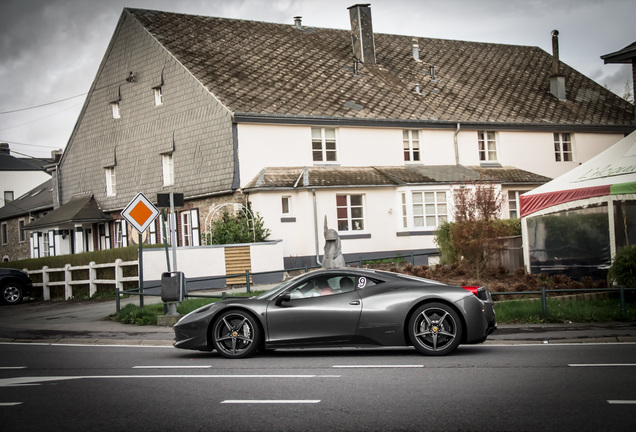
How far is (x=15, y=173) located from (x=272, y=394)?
217 ft

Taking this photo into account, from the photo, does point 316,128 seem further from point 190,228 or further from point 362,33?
point 362,33

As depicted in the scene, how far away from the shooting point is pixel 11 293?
92.0ft

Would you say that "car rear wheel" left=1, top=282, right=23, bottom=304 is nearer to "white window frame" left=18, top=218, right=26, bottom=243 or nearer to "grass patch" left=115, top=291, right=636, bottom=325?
"grass patch" left=115, top=291, right=636, bottom=325

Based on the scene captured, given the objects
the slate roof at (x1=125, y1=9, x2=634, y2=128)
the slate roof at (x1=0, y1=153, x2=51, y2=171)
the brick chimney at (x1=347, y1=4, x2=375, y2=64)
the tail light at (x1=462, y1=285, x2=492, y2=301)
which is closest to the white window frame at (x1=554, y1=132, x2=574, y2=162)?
the slate roof at (x1=125, y1=9, x2=634, y2=128)

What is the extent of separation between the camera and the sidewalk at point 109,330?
13180mm

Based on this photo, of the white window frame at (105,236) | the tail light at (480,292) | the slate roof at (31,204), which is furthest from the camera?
the slate roof at (31,204)

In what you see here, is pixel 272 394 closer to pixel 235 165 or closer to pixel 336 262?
pixel 336 262

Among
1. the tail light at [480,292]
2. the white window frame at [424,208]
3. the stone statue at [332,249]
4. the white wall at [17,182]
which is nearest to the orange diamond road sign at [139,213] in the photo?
the stone statue at [332,249]

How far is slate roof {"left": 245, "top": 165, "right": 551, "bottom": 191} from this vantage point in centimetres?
3225

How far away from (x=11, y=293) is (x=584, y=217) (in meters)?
19.6

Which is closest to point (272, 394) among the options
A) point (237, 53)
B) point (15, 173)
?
point (237, 53)

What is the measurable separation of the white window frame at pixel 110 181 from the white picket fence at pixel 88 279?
11175mm

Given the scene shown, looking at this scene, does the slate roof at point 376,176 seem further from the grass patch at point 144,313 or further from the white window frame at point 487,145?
the grass patch at point 144,313

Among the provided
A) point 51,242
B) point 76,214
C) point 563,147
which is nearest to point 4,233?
point 51,242
